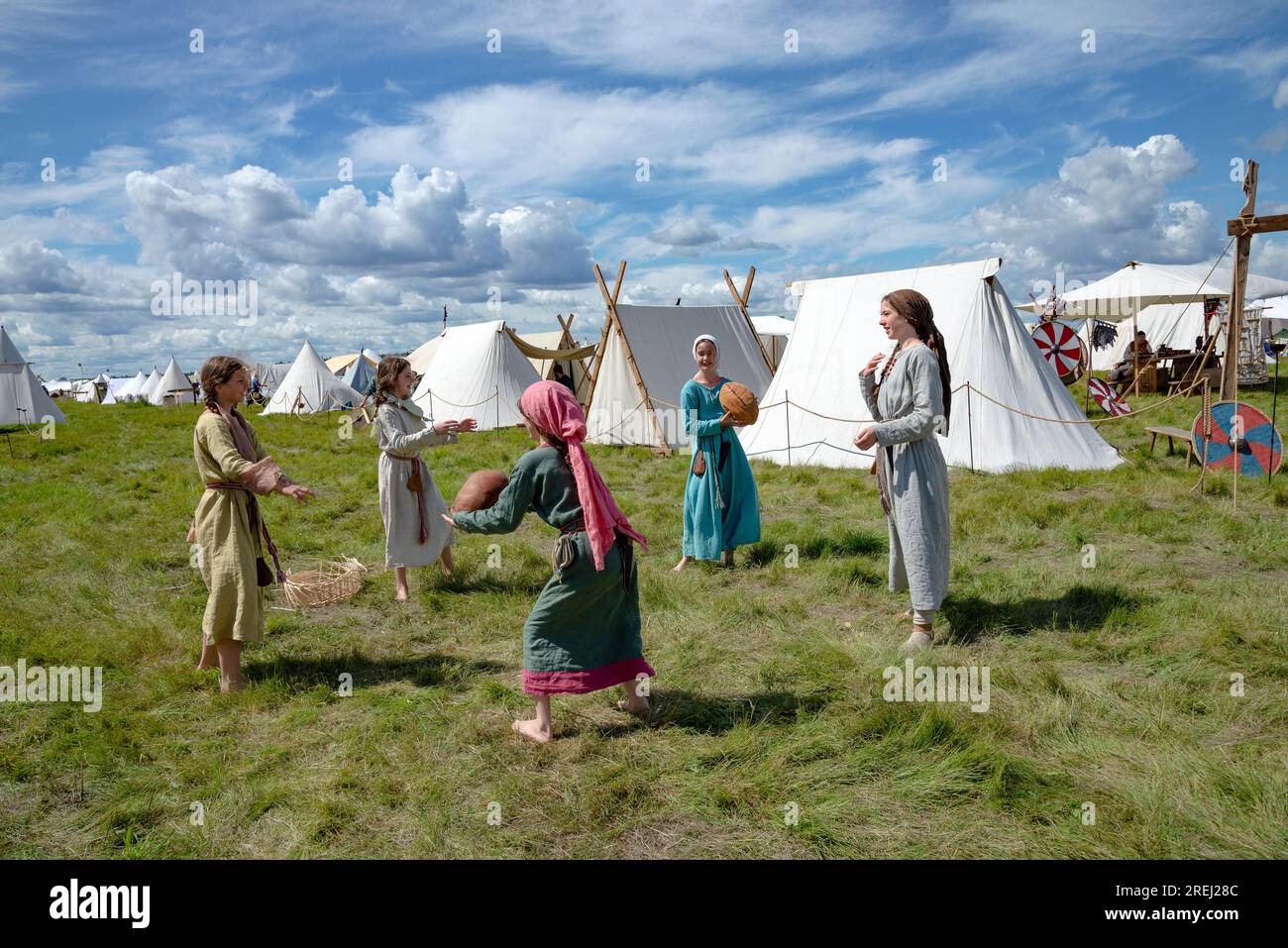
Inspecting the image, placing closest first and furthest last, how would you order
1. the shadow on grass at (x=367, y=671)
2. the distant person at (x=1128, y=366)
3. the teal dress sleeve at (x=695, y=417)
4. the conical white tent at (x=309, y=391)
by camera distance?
the shadow on grass at (x=367, y=671)
the teal dress sleeve at (x=695, y=417)
the distant person at (x=1128, y=366)
the conical white tent at (x=309, y=391)

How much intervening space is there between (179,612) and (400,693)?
6.92ft

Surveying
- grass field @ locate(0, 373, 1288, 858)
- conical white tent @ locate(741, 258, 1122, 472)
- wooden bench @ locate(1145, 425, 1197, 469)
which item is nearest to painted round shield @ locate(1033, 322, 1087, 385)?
wooden bench @ locate(1145, 425, 1197, 469)

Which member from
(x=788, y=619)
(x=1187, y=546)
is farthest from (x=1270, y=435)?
(x=788, y=619)

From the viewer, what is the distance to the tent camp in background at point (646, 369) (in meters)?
13.3

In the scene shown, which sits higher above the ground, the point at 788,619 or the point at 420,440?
the point at 420,440

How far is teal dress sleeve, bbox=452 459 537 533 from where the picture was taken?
3090mm

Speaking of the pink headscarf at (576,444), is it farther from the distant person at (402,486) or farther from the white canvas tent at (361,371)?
the white canvas tent at (361,371)

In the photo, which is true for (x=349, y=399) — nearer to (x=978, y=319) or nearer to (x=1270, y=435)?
(x=978, y=319)

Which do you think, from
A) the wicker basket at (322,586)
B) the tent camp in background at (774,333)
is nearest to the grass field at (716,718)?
the wicker basket at (322,586)

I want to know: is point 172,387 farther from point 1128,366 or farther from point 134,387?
point 1128,366

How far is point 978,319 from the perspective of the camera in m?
9.73

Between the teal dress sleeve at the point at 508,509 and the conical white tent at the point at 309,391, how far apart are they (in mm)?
22856

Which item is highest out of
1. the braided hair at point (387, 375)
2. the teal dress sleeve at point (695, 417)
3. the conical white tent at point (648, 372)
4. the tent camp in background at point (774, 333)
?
the tent camp in background at point (774, 333)
